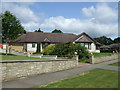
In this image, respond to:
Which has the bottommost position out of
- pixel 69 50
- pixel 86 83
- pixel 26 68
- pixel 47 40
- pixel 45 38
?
pixel 86 83

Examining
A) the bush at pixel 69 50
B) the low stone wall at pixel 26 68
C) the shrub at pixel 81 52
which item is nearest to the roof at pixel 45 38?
the bush at pixel 69 50

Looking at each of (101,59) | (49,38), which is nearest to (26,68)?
(101,59)

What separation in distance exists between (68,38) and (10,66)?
32122mm

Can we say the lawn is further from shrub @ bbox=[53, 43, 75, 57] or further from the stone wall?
shrub @ bbox=[53, 43, 75, 57]

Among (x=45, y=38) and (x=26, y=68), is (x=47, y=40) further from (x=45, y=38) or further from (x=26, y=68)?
(x=26, y=68)

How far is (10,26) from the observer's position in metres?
26.2

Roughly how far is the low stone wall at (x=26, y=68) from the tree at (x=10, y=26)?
15.1m

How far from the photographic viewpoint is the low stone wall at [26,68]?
9370 mm

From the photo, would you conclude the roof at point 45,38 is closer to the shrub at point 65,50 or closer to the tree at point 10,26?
the tree at point 10,26

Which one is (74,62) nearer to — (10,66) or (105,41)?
(10,66)

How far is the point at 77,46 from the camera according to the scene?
24250 mm

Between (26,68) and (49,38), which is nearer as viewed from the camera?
(26,68)

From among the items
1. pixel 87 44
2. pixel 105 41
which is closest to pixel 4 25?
pixel 87 44

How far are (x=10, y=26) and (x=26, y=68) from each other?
1748cm
